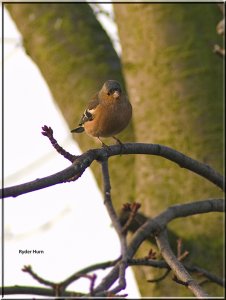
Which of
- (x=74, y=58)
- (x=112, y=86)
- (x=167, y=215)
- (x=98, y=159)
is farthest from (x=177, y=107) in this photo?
(x=98, y=159)

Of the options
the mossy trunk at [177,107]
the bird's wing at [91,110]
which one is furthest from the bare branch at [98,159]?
the mossy trunk at [177,107]

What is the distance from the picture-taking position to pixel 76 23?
6.77 metres

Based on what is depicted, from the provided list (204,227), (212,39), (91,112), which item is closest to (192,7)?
(212,39)

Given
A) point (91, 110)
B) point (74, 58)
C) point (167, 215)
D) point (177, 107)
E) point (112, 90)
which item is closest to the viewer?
point (112, 90)

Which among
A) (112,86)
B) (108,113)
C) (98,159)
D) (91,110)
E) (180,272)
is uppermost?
(112,86)

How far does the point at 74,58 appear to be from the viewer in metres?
6.60

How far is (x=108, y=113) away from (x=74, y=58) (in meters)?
2.55

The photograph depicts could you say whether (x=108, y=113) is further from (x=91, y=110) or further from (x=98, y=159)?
(x=98, y=159)

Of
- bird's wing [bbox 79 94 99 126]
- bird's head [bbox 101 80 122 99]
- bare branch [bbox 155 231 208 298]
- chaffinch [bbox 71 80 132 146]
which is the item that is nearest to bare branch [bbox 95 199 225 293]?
bare branch [bbox 155 231 208 298]

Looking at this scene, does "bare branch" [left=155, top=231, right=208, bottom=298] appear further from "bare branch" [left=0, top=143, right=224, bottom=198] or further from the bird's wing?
the bird's wing

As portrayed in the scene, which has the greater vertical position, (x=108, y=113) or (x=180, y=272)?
(x=108, y=113)

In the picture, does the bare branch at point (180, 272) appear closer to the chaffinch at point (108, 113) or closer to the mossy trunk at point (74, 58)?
the chaffinch at point (108, 113)

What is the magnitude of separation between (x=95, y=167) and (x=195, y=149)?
0.97 meters

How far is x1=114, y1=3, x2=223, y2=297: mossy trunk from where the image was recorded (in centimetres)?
587
